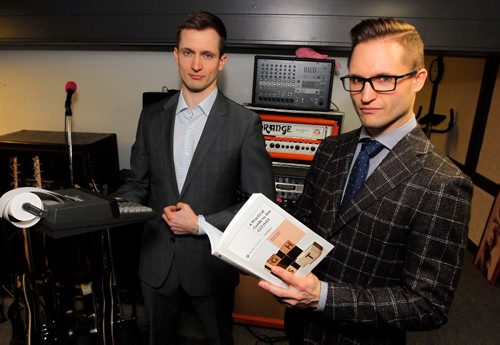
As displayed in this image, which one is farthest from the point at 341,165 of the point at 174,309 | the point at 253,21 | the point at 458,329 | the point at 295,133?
the point at 458,329

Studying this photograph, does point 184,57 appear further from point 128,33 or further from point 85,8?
point 85,8

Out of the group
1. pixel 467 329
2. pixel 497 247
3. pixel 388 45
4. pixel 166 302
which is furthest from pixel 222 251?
pixel 497 247

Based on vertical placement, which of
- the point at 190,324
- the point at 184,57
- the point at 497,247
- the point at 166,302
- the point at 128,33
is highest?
the point at 128,33

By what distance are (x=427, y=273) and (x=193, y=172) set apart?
33.5 inches

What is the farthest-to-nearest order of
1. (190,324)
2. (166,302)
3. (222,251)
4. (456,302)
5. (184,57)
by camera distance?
(456,302) < (190,324) < (166,302) < (184,57) < (222,251)

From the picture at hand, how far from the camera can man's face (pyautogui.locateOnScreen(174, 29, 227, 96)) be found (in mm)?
1297

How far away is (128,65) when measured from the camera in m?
2.39

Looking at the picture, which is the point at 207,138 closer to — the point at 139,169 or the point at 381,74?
the point at 139,169

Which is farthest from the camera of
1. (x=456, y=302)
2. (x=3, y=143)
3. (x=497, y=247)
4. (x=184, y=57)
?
(x=497, y=247)

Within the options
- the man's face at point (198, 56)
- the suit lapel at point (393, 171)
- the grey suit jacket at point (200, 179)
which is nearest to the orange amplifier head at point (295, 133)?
the grey suit jacket at point (200, 179)

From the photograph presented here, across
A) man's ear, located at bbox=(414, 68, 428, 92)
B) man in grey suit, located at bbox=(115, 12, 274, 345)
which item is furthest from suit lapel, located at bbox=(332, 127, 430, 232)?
man in grey suit, located at bbox=(115, 12, 274, 345)

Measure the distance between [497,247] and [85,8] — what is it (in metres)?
3.60

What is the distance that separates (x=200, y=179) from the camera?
1.34 meters

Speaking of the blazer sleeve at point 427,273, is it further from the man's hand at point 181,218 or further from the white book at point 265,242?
the man's hand at point 181,218
